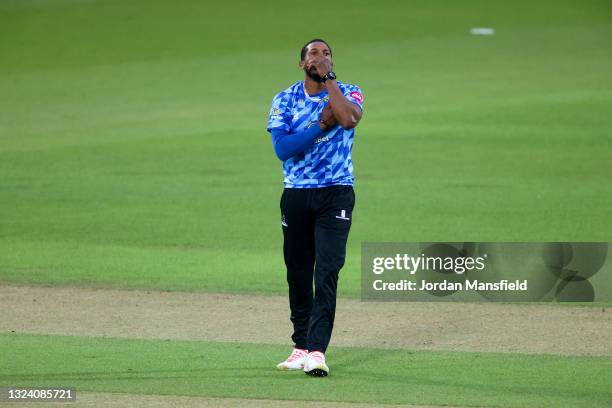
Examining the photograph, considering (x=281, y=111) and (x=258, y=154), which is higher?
(x=258, y=154)

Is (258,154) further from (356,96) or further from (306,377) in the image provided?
(306,377)

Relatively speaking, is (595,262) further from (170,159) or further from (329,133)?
(170,159)

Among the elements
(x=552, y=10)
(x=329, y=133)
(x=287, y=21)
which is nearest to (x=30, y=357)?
(x=329, y=133)

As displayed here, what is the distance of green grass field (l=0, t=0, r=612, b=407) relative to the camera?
9781 millimetres

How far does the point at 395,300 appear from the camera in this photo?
13344 mm

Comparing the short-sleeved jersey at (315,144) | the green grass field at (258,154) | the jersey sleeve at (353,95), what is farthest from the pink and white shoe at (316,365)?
the jersey sleeve at (353,95)

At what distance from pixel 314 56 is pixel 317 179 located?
2.90 feet

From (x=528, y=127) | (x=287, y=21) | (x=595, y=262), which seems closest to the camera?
(x=595, y=262)

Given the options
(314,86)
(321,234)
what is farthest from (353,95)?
(321,234)

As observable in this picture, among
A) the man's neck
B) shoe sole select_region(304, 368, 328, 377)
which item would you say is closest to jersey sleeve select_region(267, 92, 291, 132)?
the man's neck

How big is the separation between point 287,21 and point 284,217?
91.0 ft

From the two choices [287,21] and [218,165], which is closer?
[218,165]

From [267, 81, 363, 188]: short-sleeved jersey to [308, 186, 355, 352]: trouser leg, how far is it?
111 mm

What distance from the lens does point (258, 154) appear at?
23828mm
